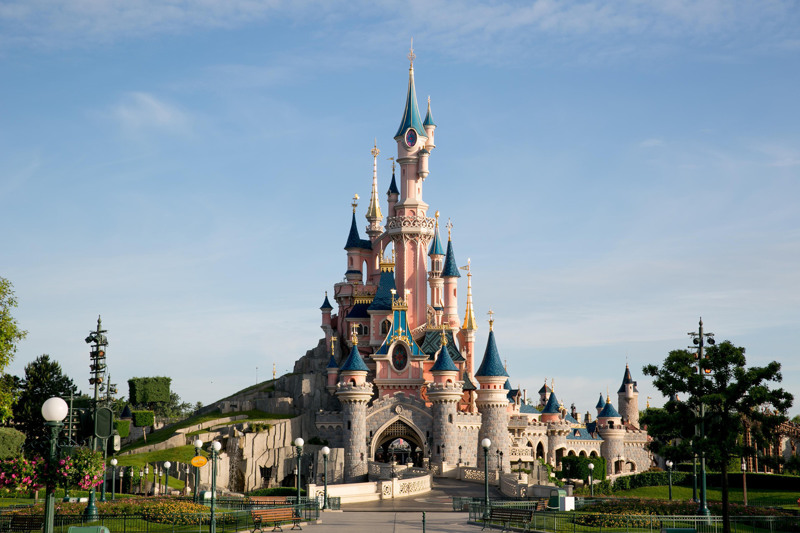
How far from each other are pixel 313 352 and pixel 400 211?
15273 mm

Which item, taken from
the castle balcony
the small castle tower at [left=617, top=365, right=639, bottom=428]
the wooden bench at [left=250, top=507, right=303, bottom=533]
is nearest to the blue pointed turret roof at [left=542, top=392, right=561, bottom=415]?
the small castle tower at [left=617, top=365, right=639, bottom=428]

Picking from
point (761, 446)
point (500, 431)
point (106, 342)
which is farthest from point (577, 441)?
point (106, 342)

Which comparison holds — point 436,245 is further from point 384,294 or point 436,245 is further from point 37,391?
point 37,391

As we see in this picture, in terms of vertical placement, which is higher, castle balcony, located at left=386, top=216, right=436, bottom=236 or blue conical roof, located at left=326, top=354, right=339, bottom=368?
castle balcony, located at left=386, top=216, right=436, bottom=236

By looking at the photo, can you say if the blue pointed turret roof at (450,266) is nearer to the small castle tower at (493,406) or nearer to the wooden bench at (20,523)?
the small castle tower at (493,406)

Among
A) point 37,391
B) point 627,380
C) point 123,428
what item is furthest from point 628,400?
point 37,391

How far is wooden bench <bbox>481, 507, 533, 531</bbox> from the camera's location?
31.6 meters

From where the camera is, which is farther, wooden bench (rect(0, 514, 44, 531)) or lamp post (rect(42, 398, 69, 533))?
wooden bench (rect(0, 514, 44, 531))

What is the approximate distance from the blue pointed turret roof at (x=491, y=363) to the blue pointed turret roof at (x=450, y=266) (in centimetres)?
1114

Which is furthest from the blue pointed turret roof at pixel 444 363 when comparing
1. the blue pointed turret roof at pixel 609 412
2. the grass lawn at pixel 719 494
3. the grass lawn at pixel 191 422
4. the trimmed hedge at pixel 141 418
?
the blue pointed turret roof at pixel 609 412

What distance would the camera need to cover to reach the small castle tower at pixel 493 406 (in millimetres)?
69250

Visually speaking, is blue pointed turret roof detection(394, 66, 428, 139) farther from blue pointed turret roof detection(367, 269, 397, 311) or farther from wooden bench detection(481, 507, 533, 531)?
wooden bench detection(481, 507, 533, 531)

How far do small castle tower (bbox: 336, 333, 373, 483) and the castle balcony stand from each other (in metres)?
14.4

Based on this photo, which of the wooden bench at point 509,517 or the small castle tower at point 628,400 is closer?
the wooden bench at point 509,517
